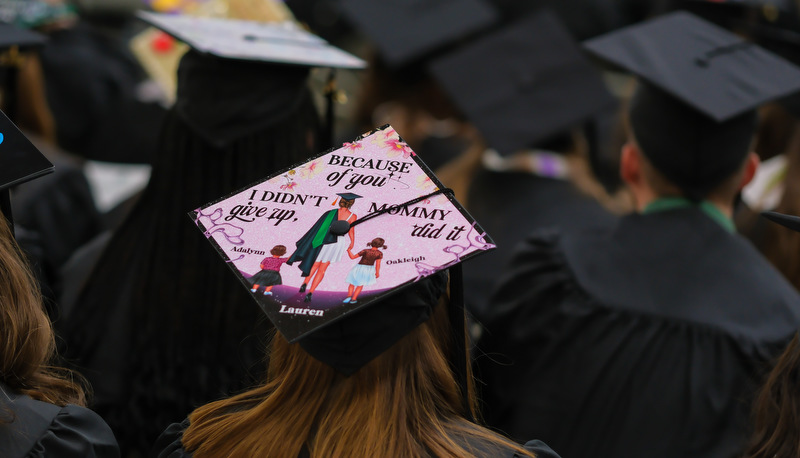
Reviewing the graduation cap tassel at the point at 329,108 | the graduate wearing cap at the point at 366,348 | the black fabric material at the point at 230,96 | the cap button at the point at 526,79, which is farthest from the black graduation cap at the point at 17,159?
the cap button at the point at 526,79

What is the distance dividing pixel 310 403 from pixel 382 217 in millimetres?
356

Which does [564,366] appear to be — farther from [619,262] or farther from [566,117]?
[566,117]

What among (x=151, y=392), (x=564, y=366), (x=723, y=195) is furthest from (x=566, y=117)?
(x=151, y=392)

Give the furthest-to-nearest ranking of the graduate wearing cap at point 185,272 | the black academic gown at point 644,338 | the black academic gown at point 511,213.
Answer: the black academic gown at point 511,213, the graduate wearing cap at point 185,272, the black academic gown at point 644,338

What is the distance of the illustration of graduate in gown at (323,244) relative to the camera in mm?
1465

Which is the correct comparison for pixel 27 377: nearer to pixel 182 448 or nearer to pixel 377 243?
pixel 182 448

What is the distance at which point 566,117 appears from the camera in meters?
3.34

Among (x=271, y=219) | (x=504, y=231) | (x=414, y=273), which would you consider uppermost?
(x=271, y=219)

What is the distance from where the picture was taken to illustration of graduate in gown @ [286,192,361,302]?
146cm

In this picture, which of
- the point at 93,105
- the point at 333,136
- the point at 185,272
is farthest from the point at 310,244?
the point at 93,105

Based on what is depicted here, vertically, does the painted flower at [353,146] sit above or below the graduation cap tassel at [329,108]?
above

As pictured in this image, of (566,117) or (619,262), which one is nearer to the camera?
(619,262)

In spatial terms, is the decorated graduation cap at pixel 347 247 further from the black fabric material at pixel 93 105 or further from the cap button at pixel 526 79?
the black fabric material at pixel 93 105

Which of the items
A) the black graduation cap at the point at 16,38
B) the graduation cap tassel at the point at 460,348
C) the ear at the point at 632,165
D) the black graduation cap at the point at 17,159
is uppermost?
the black graduation cap at the point at 16,38
